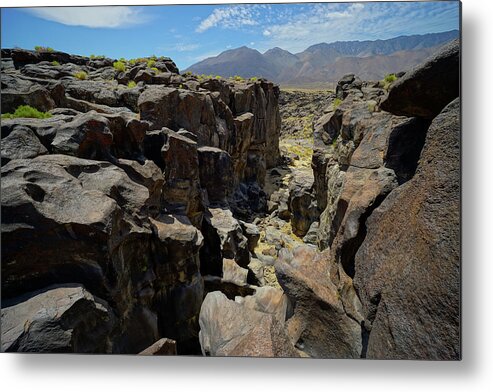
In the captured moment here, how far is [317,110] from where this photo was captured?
52.2m

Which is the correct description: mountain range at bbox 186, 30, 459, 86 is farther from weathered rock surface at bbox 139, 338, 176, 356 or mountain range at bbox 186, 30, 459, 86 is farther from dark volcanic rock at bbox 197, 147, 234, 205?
weathered rock surface at bbox 139, 338, 176, 356

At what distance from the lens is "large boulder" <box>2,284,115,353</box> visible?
3706 mm

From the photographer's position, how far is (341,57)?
7.39 m

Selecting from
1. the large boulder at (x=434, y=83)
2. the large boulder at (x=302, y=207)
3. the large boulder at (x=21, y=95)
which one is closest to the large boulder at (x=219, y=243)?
the large boulder at (x=302, y=207)

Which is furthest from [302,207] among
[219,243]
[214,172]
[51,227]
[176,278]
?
[51,227]

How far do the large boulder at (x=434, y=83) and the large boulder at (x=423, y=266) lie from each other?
197 mm

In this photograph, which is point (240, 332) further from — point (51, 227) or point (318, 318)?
point (51, 227)

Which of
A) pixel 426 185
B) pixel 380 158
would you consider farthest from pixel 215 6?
pixel 426 185

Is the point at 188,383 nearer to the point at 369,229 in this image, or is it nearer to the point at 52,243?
the point at 52,243

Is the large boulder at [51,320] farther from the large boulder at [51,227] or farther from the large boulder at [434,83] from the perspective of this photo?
the large boulder at [434,83]

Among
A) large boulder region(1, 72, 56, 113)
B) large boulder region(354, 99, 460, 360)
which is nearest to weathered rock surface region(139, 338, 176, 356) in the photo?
large boulder region(354, 99, 460, 360)

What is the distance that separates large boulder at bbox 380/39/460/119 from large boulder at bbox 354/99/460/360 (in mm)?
197

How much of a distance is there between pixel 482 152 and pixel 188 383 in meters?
5.65

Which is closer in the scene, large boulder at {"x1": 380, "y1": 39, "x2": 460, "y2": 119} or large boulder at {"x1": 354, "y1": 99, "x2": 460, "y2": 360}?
large boulder at {"x1": 354, "y1": 99, "x2": 460, "y2": 360}
